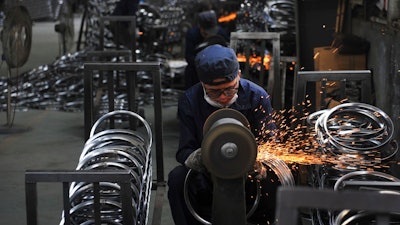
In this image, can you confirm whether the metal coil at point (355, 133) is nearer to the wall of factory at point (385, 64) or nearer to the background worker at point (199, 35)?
the wall of factory at point (385, 64)

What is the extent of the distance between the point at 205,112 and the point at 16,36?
187 inches

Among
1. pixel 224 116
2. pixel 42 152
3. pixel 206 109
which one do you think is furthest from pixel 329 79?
pixel 42 152

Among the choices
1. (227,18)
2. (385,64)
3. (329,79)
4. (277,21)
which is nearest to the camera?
(329,79)

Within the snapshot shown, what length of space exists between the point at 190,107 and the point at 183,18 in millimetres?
9674

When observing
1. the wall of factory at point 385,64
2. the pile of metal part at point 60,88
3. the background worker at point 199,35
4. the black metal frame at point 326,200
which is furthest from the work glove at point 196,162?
the pile of metal part at point 60,88

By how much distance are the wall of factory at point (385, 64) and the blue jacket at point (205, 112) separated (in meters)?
2.07

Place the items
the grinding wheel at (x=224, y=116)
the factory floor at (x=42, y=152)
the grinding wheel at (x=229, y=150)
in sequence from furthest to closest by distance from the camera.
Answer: the factory floor at (x=42, y=152)
the grinding wheel at (x=224, y=116)
the grinding wheel at (x=229, y=150)

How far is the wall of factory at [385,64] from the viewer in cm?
568

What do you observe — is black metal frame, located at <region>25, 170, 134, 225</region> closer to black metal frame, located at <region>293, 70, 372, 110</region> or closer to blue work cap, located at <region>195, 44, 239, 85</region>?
blue work cap, located at <region>195, 44, 239, 85</region>

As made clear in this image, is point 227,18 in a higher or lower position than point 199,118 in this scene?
lower

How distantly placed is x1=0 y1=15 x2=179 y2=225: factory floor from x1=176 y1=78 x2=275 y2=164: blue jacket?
4.14 ft

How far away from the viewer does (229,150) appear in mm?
2721

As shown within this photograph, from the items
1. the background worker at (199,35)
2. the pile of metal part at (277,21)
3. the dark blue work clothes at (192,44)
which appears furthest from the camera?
the pile of metal part at (277,21)

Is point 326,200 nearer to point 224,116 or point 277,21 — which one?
point 224,116
